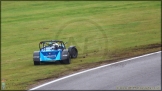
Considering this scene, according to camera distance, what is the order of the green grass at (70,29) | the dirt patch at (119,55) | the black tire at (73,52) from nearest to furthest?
1. the dirt patch at (119,55)
2. the green grass at (70,29)
3. the black tire at (73,52)

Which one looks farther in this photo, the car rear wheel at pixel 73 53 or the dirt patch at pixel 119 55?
the car rear wheel at pixel 73 53

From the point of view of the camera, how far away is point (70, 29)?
3422 centimetres

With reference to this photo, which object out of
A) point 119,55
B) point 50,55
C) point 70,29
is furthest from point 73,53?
point 70,29

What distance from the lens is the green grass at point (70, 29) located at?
2156 cm

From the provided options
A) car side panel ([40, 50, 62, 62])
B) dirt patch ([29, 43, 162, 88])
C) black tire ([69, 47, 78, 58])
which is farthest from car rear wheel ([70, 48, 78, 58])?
dirt patch ([29, 43, 162, 88])

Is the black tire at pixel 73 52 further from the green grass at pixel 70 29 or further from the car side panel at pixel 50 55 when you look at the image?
the car side panel at pixel 50 55

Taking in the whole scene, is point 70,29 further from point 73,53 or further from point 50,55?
point 50,55

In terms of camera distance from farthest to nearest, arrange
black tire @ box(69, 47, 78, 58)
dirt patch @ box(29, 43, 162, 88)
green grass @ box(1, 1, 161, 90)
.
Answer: black tire @ box(69, 47, 78, 58), green grass @ box(1, 1, 161, 90), dirt patch @ box(29, 43, 162, 88)

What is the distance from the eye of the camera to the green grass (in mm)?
21562

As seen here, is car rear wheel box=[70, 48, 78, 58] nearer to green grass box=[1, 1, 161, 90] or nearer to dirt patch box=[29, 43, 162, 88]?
green grass box=[1, 1, 161, 90]

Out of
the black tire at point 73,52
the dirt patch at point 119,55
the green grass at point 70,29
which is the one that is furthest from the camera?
the black tire at point 73,52

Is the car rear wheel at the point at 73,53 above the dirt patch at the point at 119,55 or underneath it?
above

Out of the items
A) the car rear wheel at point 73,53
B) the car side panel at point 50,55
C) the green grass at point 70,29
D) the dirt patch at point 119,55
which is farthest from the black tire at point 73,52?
the dirt patch at point 119,55

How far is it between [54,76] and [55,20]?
18619 mm
